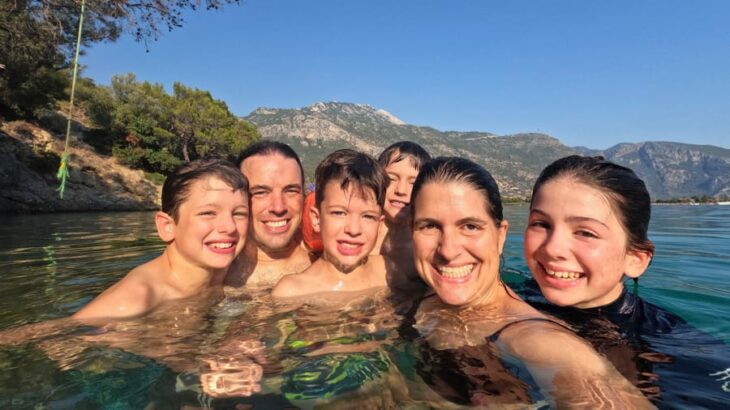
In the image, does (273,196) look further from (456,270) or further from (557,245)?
(557,245)

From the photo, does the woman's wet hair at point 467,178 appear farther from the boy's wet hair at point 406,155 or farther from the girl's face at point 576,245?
the boy's wet hair at point 406,155

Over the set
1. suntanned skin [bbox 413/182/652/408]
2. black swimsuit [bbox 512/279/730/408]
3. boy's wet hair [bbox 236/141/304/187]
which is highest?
boy's wet hair [bbox 236/141/304/187]

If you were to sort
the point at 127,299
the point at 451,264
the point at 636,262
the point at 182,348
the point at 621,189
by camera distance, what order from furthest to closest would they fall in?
the point at 127,299 → the point at 182,348 → the point at 451,264 → the point at 636,262 → the point at 621,189

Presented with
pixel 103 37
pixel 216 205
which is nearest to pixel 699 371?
pixel 216 205

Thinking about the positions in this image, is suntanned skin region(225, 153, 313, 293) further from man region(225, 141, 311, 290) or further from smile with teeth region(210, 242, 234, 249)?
smile with teeth region(210, 242, 234, 249)

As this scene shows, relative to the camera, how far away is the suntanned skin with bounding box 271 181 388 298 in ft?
12.8

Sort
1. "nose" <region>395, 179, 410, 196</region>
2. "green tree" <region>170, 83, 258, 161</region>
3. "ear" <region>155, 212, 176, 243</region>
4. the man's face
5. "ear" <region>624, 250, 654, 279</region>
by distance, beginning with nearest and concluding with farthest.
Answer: "ear" <region>624, 250, 654, 279</region> → "ear" <region>155, 212, 176, 243</region> → the man's face → "nose" <region>395, 179, 410, 196</region> → "green tree" <region>170, 83, 258, 161</region>

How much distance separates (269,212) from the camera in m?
4.50

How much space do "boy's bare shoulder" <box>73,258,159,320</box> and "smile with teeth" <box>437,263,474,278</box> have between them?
8.48 ft

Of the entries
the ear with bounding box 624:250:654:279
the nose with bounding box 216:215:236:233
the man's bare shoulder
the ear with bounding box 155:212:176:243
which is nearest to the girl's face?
the ear with bounding box 624:250:654:279

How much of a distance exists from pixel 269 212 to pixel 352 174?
1.16m

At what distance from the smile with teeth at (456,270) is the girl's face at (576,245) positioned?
0.46 metres

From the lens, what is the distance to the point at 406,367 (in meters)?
2.76

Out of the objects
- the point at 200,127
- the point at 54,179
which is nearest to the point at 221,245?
the point at 54,179
